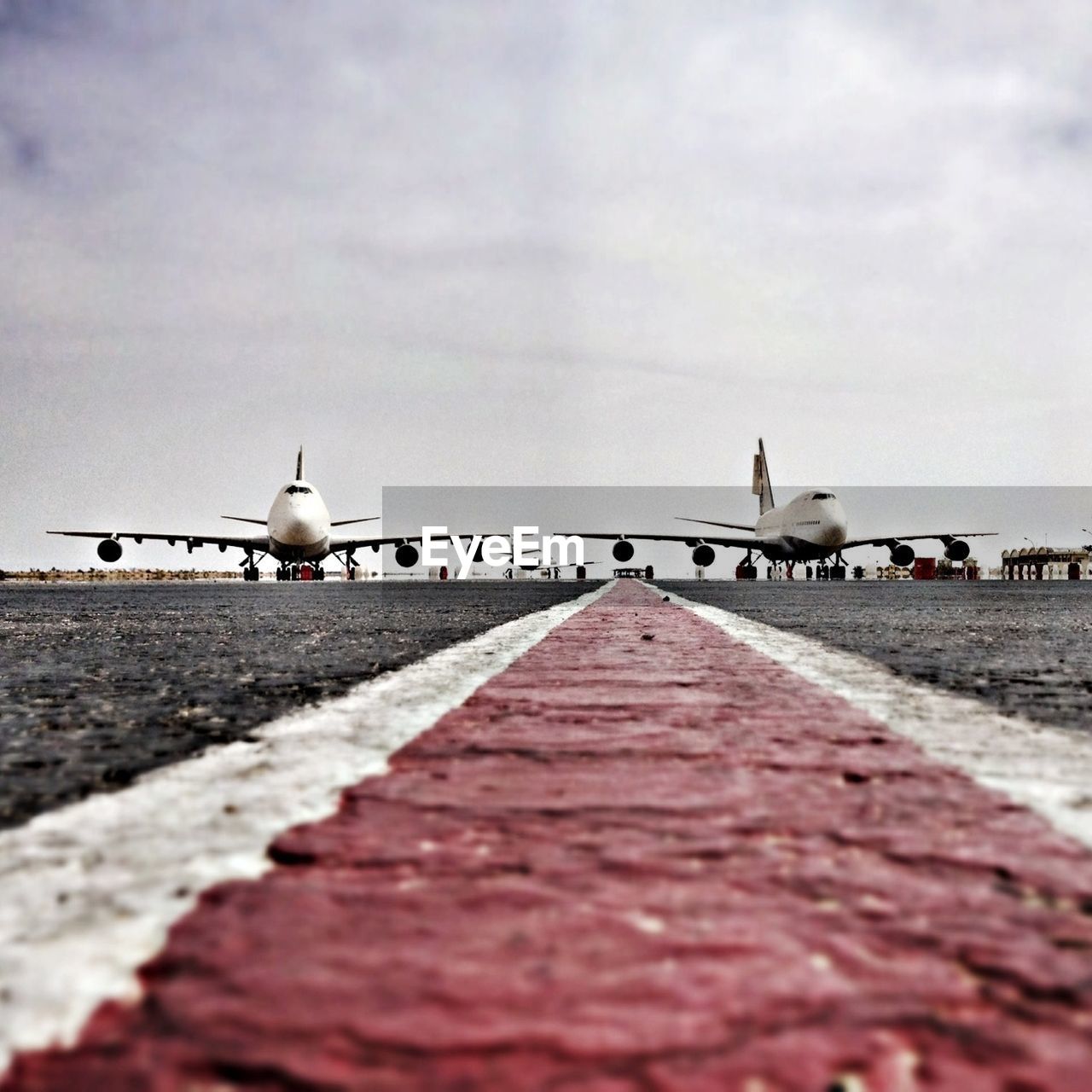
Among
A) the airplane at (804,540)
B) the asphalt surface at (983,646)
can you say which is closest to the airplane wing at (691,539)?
the airplane at (804,540)

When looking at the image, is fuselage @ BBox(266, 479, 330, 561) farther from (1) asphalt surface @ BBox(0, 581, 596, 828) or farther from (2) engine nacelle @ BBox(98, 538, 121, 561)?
(1) asphalt surface @ BBox(0, 581, 596, 828)

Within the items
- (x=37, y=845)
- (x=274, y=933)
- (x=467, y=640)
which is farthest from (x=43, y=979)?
(x=467, y=640)

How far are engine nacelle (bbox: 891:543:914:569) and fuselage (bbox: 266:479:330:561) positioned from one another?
21.9 metres

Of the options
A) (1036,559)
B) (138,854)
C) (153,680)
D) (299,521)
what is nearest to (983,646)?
(153,680)

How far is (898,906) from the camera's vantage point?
1016 millimetres

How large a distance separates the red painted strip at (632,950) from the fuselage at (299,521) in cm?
3215

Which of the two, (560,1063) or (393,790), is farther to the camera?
(393,790)

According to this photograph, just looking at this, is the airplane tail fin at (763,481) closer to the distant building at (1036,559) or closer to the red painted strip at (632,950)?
the distant building at (1036,559)

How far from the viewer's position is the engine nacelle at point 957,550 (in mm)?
40875

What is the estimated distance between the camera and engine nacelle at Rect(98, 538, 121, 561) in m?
36.6

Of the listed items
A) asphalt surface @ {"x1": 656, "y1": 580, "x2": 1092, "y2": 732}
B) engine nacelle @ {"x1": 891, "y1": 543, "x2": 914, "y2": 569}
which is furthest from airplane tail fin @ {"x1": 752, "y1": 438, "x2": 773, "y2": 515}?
asphalt surface @ {"x1": 656, "y1": 580, "x2": 1092, "y2": 732}

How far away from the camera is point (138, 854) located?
123cm

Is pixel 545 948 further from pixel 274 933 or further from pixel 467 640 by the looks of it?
pixel 467 640

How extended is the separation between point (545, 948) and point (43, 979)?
39 centimetres
